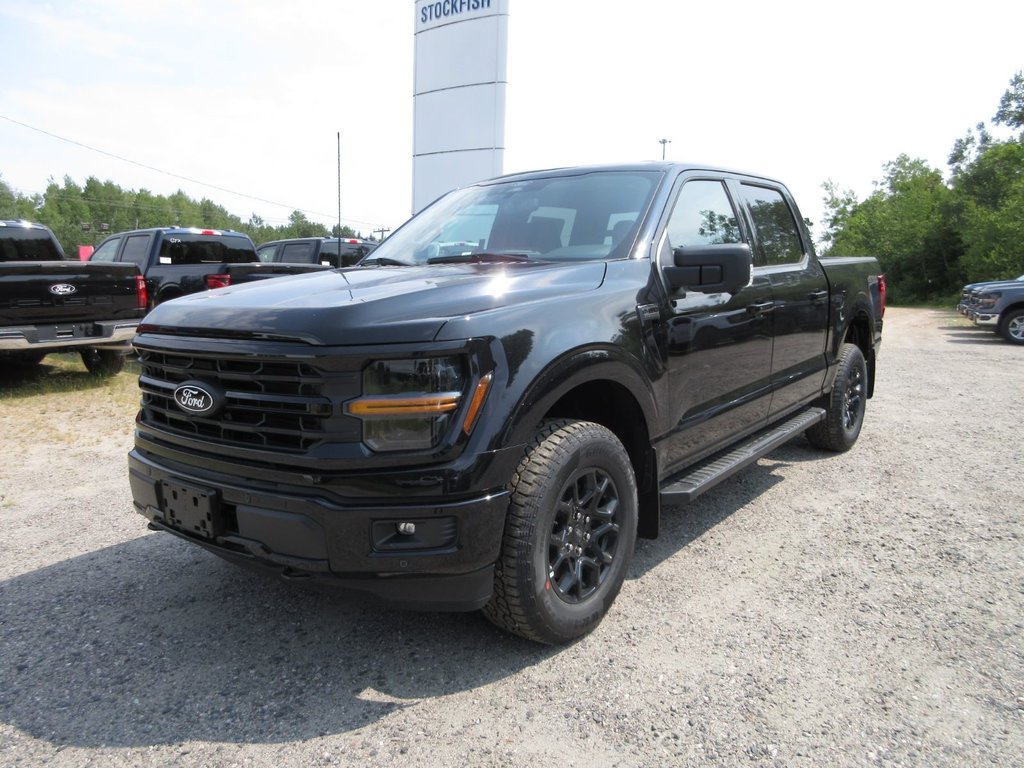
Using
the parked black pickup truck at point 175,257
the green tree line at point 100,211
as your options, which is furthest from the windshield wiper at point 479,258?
the green tree line at point 100,211

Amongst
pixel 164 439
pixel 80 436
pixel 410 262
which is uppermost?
pixel 410 262

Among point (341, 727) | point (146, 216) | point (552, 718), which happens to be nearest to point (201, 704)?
point (341, 727)

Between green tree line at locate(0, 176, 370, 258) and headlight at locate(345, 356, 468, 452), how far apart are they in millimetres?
98582

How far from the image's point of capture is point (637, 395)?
295 centimetres

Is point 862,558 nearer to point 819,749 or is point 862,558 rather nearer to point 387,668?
point 819,749

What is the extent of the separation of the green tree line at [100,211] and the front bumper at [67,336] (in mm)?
92039

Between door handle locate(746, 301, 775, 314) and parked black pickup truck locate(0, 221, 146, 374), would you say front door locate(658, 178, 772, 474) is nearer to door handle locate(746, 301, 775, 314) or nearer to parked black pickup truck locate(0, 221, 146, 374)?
door handle locate(746, 301, 775, 314)

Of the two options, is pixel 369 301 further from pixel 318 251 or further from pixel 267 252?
pixel 267 252

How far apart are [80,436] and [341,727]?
5083 millimetres

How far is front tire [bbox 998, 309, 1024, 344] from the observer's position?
48.3ft

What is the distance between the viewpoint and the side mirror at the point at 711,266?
294cm

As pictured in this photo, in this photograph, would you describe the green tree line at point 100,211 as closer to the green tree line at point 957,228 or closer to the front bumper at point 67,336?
the green tree line at point 957,228

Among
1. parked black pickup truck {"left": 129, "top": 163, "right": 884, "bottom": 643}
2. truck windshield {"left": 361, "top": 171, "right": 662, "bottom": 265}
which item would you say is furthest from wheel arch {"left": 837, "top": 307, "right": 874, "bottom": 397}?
truck windshield {"left": 361, "top": 171, "right": 662, "bottom": 265}

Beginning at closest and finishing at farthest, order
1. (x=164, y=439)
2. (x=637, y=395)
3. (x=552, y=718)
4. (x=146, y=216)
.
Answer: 1. (x=552, y=718)
2. (x=164, y=439)
3. (x=637, y=395)
4. (x=146, y=216)
